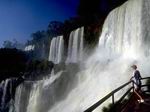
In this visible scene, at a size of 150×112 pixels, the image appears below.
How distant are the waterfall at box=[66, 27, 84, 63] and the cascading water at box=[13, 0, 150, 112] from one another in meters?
7.88

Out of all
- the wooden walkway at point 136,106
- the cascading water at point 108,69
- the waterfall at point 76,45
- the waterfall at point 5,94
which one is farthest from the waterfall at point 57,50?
the wooden walkway at point 136,106

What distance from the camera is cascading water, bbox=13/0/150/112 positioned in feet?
80.5

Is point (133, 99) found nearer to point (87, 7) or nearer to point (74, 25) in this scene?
point (74, 25)

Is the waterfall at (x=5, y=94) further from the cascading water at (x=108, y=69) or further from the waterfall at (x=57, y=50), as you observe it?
the waterfall at (x=57, y=50)

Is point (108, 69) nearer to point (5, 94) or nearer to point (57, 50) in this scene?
point (5, 94)

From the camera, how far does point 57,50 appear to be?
182ft

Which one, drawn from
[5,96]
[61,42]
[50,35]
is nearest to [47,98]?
[5,96]

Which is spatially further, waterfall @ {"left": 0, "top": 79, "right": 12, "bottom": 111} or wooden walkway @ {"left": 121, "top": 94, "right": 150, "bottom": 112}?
waterfall @ {"left": 0, "top": 79, "right": 12, "bottom": 111}

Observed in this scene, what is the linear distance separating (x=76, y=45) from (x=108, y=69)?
804 inches

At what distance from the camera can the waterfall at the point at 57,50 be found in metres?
53.6

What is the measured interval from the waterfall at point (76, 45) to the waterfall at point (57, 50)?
Result: 380 cm

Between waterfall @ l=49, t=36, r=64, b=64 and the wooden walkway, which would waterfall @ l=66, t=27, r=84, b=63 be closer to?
waterfall @ l=49, t=36, r=64, b=64

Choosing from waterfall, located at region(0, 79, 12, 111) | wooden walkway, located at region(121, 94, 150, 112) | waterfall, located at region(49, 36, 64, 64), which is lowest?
waterfall, located at region(0, 79, 12, 111)

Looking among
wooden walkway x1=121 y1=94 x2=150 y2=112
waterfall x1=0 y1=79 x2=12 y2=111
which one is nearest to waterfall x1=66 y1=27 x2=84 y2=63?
waterfall x1=0 y1=79 x2=12 y2=111
